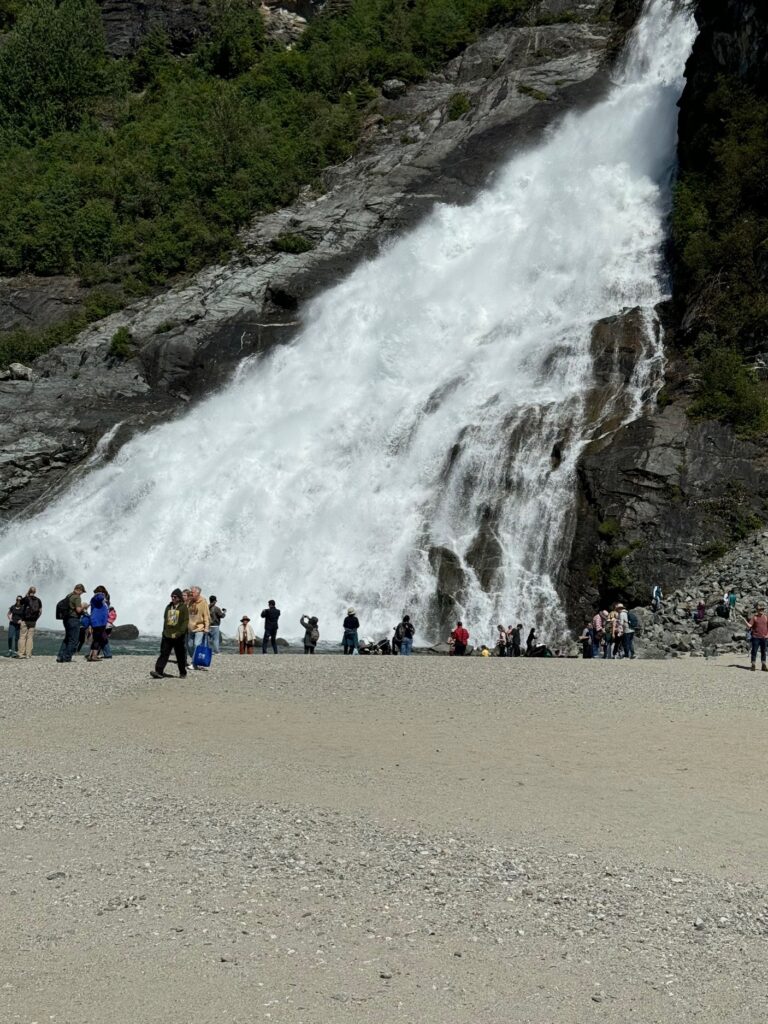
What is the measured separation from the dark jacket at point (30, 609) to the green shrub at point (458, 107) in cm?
4708

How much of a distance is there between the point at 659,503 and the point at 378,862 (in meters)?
24.5

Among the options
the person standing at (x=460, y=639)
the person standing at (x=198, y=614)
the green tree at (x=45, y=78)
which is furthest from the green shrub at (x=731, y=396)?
the green tree at (x=45, y=78)

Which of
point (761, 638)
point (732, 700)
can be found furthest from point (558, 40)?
point (732, 700)

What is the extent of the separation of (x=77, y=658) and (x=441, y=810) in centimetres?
1401

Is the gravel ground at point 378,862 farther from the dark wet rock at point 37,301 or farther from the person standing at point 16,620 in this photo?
the dark wet rock at point 37,301

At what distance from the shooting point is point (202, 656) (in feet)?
69.0

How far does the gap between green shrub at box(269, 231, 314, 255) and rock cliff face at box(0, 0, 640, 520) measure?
0.85 ft

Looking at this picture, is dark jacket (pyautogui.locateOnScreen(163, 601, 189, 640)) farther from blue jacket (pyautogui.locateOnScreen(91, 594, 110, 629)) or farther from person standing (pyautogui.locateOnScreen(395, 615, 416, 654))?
person standing (pyautogui.locateOnScreen(395, 615, 416, 654))

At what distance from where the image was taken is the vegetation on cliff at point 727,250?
35.2 metres

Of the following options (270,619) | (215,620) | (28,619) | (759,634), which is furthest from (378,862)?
(270,619)

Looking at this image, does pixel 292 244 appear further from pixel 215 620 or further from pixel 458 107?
pixel 215 620

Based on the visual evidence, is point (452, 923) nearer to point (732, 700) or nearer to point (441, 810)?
point (441, 810)

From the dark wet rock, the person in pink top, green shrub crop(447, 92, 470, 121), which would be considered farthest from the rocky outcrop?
the person in pink top

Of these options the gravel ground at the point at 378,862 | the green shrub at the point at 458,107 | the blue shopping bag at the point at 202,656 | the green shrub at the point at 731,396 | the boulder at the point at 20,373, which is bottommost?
the gravel ground at the point at 378,862
